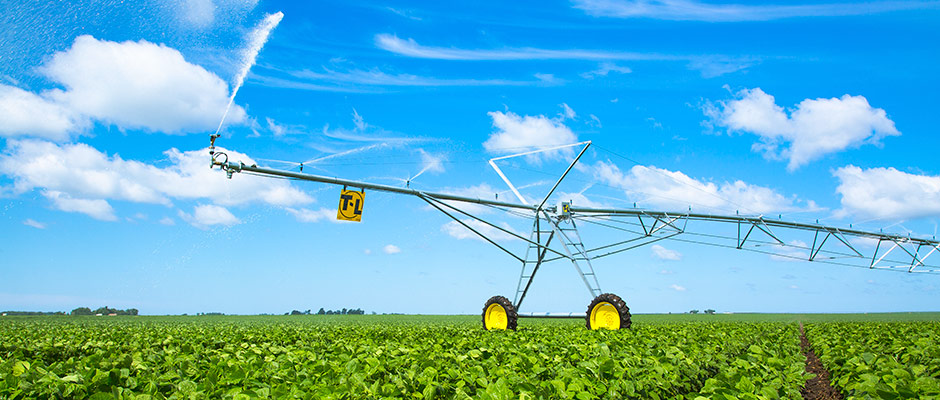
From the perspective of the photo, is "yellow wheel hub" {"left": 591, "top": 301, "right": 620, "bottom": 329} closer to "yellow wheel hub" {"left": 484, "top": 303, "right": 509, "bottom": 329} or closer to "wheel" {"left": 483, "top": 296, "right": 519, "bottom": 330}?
"wheel" {"left": 483, "top": 296, "right": 519, "bottom": 330}

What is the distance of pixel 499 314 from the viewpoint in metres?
16.8

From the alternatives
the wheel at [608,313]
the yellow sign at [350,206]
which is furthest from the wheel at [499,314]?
the yellow sign at [350,206]

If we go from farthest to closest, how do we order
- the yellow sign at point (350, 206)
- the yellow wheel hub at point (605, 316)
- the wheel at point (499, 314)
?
the wheel at point (499, 314)
the yellow wheel hub at point (605, 316)
the yellow sign at point (350, 206)

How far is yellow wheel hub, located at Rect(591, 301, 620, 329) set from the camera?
47.0ft

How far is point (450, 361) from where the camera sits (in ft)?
19.5

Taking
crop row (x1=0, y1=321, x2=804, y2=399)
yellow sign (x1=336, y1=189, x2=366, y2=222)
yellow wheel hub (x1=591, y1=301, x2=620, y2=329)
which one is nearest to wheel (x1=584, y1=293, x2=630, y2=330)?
yellow wheel hub (x1=591, y1=301, x2=620, y2=329)

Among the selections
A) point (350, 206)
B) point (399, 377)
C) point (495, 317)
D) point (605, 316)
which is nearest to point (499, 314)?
point (495, 317)

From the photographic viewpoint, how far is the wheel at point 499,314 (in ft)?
53.2

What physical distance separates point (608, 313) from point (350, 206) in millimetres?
7191

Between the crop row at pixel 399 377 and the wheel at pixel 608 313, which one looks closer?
the crop row at pixel 399 377

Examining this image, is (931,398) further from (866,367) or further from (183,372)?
(183,372)

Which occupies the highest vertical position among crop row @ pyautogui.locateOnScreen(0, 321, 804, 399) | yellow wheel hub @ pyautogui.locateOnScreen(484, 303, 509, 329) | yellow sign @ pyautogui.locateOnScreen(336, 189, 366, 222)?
yellow sign @ pyautogui.locateOnScreen(336, 189, 366, 222)

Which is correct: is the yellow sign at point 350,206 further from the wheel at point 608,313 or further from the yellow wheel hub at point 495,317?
the wheel at point 608,313

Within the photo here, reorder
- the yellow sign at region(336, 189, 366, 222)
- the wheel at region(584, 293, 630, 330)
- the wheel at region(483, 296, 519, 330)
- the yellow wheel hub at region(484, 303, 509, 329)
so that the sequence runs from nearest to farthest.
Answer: the yellow sign at region(336, 189, 366, 222), the wheel at region(584, 293, 630, 330), the wheel at region(483, 296, 519, 330), the yellow wheel hub at region(484, 303, 509, 329)
